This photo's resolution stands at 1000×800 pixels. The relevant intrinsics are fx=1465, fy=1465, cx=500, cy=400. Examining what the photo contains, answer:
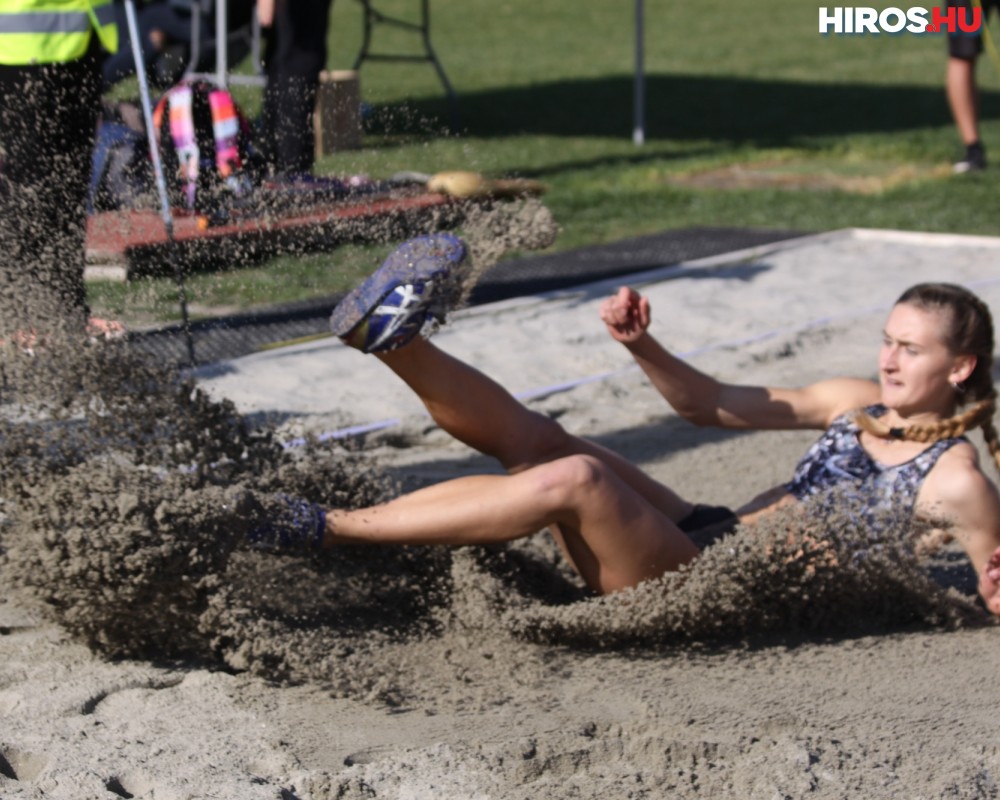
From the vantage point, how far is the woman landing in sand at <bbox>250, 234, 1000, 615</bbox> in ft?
10.4

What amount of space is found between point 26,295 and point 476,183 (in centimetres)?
395

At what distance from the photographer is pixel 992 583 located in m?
3.24

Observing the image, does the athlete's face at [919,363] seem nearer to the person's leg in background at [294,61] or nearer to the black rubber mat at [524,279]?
the black rubber mat at [524,279]

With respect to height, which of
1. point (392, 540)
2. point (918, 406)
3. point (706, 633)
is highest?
point (918, 406)

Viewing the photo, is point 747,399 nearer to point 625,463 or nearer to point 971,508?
point 625,463

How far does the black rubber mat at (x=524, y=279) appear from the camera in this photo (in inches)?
229

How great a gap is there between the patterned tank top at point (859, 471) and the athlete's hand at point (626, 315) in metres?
0.53

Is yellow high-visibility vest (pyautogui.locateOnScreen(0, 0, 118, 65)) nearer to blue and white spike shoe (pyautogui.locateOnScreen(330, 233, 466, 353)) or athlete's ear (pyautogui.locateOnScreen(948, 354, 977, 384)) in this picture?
blue and white spike shoe (pyautogui.locateOnScreen(330, 233, 466, 353))

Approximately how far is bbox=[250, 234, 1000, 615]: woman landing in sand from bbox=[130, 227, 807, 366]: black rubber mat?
1360 millimetres

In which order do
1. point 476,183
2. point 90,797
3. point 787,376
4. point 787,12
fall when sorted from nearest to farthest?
point 90,797 < point 787,376 < point 476,183 < point 787,12

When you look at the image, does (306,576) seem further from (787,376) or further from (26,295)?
(787,376)

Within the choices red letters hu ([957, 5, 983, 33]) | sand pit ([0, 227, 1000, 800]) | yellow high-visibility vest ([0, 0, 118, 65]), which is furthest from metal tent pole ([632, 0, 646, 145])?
sand pit ([0, 227, 1000, 800])

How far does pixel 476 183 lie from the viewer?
23.8 feet

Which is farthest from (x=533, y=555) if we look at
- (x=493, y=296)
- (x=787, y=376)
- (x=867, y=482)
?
(x=493, y=296)
